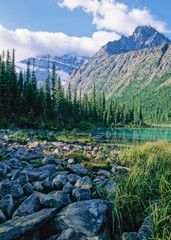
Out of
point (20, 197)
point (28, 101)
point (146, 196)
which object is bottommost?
point (20, 197)

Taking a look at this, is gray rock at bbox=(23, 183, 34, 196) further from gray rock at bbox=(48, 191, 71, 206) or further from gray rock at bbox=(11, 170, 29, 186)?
gray rock at bbox=(48, 191, 71, 206)

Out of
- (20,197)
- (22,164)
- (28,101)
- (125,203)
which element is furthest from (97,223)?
(28,101)

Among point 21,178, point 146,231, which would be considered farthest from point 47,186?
point 146,231

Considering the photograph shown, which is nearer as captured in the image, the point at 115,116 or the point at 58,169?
the point at 58,169

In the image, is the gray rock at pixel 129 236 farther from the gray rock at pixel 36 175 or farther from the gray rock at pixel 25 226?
the gray rock at pixel 36 175

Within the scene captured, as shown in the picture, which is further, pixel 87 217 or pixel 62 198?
pixel 62 198

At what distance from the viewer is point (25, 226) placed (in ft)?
7.14

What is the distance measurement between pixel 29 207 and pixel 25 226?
685 millimetres

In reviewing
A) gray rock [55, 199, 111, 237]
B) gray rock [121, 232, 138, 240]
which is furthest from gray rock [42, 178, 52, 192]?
gray rock [121, 232, 138, 240]

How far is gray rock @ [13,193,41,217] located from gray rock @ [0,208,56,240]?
0.26 meters

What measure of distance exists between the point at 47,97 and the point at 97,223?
47050 mm

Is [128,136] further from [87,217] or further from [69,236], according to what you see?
[69,236]

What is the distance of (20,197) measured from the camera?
336cm

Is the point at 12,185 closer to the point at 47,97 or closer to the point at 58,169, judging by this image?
the point at 58,169
